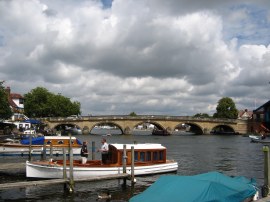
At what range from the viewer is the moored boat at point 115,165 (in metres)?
23.5

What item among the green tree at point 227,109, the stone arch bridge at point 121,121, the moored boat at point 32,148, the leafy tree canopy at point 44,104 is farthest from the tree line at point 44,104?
the moored boat at point 32,148

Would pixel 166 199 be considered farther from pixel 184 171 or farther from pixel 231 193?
pixel 184 171

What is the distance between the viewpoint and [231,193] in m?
13.5

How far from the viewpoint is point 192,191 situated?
12.4m

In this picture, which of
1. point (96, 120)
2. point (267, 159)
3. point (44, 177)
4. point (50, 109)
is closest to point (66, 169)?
point (44, 177)

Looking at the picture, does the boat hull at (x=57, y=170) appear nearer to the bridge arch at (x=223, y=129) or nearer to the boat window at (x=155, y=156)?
the boat window at (x=155, y=156)

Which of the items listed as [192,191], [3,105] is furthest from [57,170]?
[3,105]

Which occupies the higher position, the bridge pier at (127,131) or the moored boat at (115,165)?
the moored boat at (115,165)

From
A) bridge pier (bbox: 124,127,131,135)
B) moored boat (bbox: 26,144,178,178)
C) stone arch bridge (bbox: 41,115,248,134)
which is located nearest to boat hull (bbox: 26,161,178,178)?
moored boat (bbox: 26,144,178,178)

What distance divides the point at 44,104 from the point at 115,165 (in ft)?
325

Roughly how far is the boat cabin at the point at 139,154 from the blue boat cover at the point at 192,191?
36.8ft

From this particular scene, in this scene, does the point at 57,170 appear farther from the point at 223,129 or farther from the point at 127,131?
the point at 223,129

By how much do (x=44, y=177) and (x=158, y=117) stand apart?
8525 cm

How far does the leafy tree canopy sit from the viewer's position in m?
119
